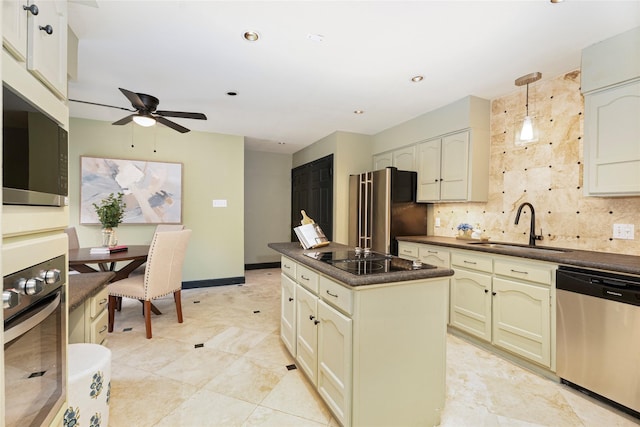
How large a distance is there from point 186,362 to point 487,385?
2.28 m

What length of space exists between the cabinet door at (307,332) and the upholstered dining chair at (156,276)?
1539mm

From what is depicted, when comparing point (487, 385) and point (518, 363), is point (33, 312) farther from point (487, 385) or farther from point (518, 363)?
point (518, 363)

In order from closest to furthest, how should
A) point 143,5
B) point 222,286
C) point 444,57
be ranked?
1. point 143,5
2. point 444,57
3. point 222,286

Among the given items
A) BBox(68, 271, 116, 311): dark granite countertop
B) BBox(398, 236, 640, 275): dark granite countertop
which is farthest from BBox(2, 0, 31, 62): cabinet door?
BBox(398, 236, 640, 275): dark granite countertop

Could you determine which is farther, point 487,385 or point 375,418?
point 487,385

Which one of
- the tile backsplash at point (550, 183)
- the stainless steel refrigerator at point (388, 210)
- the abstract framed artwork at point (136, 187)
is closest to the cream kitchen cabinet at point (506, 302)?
the tile backsplash at point (550, 183)

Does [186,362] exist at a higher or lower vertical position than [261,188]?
lower

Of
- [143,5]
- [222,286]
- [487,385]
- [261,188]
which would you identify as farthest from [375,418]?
[261,188]

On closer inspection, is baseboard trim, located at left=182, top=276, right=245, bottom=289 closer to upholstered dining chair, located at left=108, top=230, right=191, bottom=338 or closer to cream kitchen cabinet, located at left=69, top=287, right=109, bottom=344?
upholstered dining chair, located at left=108, top=230, right=191, bottom=338

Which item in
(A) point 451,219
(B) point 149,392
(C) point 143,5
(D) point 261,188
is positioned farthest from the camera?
(D) point 261,188

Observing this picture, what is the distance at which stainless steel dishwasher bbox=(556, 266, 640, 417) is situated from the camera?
1696 mm

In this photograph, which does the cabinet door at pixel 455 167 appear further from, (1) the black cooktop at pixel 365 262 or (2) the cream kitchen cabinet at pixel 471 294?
(1) the black cooktop at pixel 365 262

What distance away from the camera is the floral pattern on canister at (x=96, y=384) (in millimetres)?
1282

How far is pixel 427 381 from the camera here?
1561 mm
